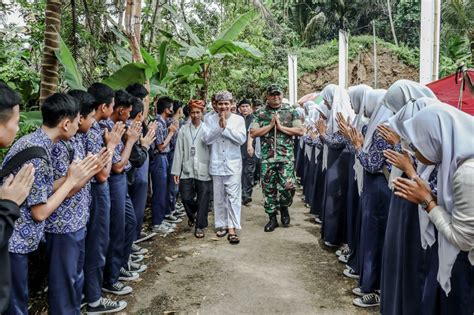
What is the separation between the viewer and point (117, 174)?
12.7ft

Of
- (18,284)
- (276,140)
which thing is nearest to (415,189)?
(18,284)

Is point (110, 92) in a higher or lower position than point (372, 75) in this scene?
lower

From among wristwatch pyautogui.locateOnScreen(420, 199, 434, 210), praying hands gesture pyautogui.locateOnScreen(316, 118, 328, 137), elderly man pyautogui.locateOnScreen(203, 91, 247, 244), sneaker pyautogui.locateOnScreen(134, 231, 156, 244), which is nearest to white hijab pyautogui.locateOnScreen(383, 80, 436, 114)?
wristwatch pyautogui.locateOnScreen(420, 199, 434, 210)

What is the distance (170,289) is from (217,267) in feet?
2.36

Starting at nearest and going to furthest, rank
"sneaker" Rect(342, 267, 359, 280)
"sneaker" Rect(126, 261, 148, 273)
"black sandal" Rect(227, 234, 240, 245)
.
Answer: "sneaker" Rect(342, 267, 359, 280), "sneaker" Rect(126, 261, 148, 273), "black sandal" Rect(227, 234, 240, 245)

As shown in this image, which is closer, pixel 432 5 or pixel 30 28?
pixel 432 5

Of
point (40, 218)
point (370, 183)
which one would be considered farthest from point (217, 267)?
point (40, 218)

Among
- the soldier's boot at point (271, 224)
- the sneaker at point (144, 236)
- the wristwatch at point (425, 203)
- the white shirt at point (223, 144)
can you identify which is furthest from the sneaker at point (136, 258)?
the wristwatch at point (425, 203)

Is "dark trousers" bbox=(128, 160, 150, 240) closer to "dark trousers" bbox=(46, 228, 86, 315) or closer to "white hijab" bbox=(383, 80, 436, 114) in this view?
"dark trousers" bbox=(46, 228, 86, 315)

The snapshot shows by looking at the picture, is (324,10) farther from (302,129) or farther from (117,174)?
(117,174)

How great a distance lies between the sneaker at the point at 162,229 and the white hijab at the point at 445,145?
14.1ft

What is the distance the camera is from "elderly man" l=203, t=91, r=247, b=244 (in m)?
5.61

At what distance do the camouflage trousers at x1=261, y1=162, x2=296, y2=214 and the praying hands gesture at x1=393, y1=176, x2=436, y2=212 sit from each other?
340cm

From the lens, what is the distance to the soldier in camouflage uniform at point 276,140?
589cm
